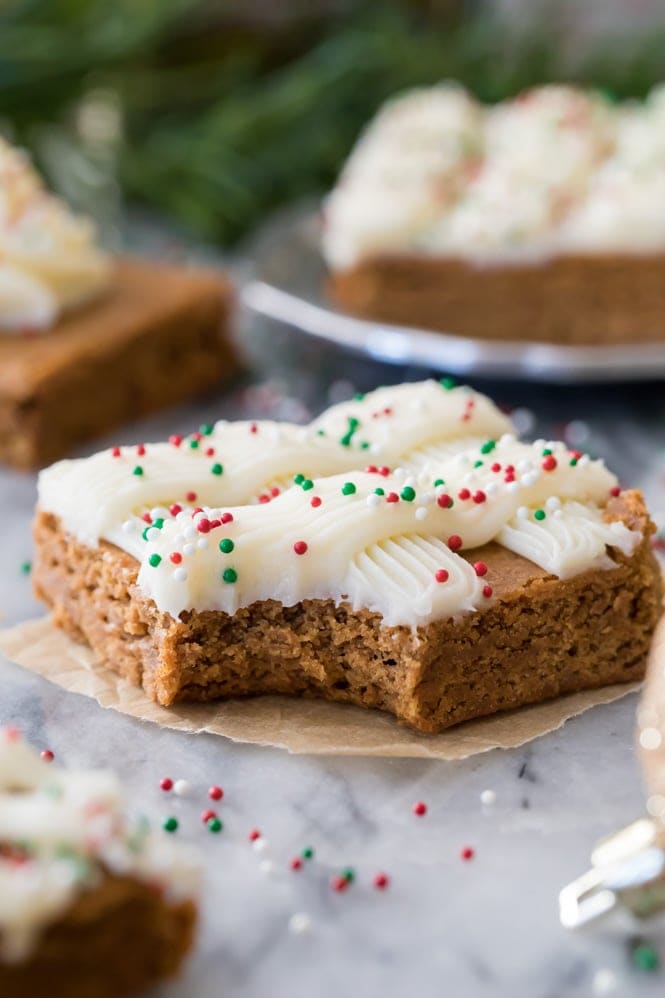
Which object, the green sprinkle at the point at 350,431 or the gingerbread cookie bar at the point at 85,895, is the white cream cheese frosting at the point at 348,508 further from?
the gingerbread cookie bar at the point at 85,895

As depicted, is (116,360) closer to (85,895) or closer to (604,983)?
(85,895)

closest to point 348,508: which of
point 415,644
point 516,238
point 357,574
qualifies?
point 357,574

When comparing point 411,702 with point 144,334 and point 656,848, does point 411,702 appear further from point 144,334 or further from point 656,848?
point 144,334

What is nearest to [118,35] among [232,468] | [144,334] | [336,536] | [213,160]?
[213,160]

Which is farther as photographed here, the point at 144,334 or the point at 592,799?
the point at 144,334

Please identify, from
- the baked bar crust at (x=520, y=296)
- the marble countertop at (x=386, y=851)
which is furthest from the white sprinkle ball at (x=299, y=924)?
the baked bar crust at (x=520, y=296)

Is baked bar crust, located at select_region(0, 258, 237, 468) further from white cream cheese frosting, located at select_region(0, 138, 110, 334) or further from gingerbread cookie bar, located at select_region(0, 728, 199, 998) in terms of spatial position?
gingerbread cookie bar, located at select_region(0, 728, 199, 998)
